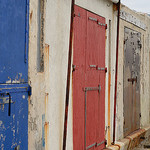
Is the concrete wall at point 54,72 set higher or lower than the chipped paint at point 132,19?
lower

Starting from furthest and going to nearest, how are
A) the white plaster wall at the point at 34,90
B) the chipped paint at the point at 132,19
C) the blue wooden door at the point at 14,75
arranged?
the chipped paint at the point at 132,19 < the white plaster wall at the point at 34,90 < the blue wooden door at the point at 14,75

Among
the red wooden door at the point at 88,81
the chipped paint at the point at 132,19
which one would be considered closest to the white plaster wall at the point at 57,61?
the red wooden door at the point at 88,81

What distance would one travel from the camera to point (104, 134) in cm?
596

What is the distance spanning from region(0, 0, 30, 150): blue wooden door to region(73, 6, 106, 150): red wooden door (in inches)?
64.1

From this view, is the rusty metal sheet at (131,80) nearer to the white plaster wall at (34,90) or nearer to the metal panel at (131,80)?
the metal panel at (131,80)

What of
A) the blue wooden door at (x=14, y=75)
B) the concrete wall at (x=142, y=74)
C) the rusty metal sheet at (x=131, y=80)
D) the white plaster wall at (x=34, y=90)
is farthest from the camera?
the rusty metal sheet at (x=131, y=80)

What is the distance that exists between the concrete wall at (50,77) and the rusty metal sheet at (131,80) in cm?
229

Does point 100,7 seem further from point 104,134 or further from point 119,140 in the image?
point 119,140

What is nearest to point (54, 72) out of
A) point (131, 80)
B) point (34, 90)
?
point (34, 90)

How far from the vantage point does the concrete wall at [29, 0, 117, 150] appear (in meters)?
3.54

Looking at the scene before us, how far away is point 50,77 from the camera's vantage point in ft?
13.8

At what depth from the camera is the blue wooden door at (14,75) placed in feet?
9.89

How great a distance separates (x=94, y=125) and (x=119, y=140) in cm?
139

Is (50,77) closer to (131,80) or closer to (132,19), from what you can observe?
(131,80)
